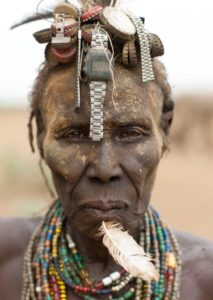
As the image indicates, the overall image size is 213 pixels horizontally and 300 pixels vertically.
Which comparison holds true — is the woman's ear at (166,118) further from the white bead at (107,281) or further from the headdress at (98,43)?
the white bead at (107,281)

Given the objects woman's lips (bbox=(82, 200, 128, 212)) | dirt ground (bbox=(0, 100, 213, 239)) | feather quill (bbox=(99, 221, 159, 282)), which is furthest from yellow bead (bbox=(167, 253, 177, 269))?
dirt ground (bbox=(0, 100, 213, 239))

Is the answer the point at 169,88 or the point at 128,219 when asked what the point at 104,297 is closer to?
the point at 128,219

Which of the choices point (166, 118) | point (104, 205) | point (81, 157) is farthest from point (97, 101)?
point (166, 118)

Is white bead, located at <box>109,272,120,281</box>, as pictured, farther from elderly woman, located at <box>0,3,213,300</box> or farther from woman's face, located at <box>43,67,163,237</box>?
woman's face, located at <box>43,67,163,237</box>

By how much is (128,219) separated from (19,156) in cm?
1535

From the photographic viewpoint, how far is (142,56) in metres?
3.83

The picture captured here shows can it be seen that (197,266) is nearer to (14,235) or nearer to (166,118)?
(166,118)

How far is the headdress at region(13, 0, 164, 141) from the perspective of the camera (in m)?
3.74

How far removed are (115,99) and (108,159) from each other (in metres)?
0.28

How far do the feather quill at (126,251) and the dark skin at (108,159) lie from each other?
0.17 feet

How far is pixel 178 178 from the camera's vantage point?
18.0m

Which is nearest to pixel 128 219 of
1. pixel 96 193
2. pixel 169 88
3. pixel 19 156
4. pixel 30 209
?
pixel 96 193

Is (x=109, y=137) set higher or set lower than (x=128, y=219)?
higher

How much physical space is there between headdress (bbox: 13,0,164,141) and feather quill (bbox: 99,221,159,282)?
40cm
